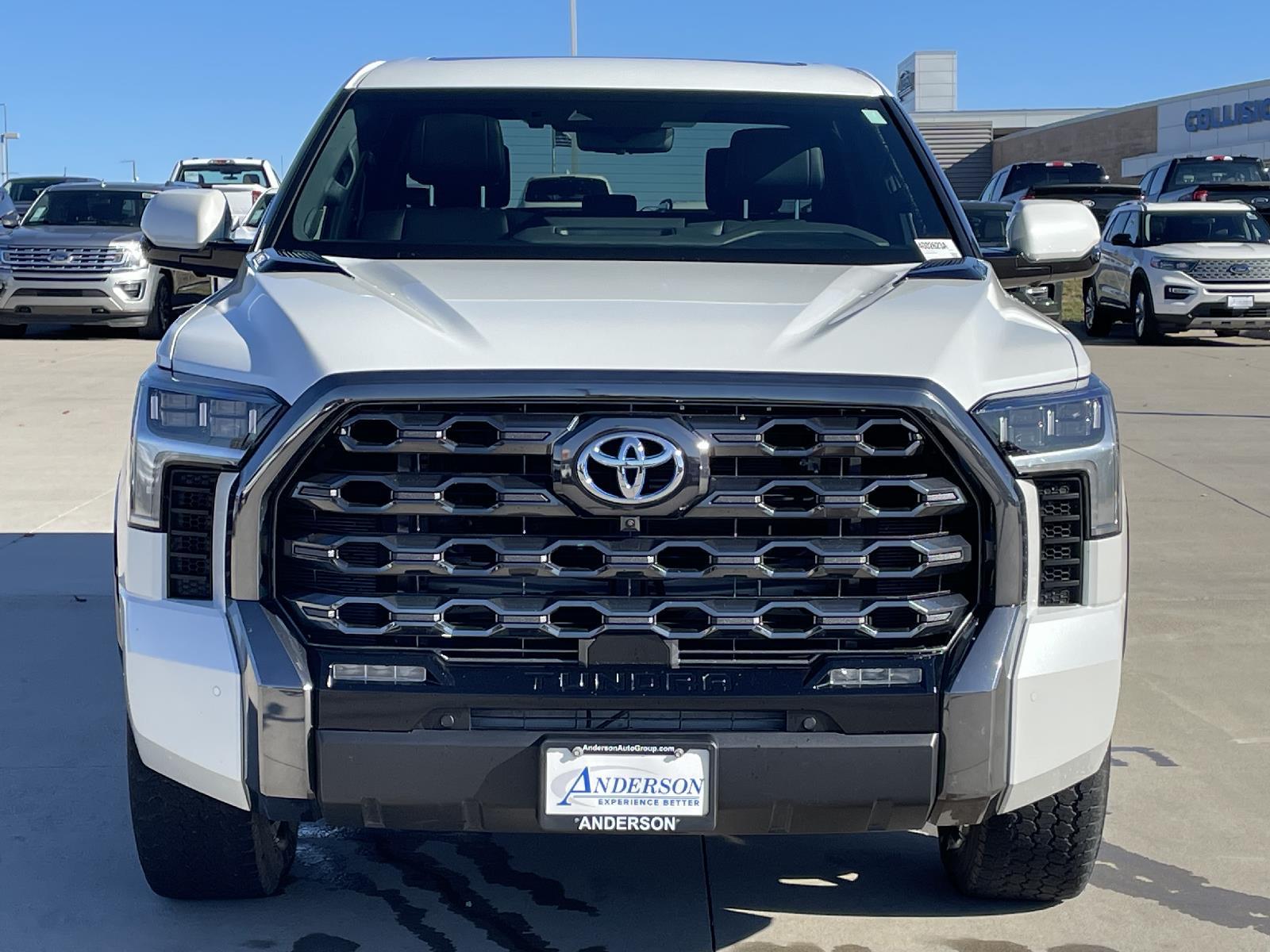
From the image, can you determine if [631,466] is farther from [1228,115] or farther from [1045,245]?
[1228,115]

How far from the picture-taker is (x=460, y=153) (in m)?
4.50

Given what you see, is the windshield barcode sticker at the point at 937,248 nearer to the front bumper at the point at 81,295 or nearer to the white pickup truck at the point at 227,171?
the front bumper at the point at 81,295

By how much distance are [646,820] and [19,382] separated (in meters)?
12.1

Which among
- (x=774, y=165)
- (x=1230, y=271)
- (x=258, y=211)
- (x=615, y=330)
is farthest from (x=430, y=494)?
(x=1230, y=271)

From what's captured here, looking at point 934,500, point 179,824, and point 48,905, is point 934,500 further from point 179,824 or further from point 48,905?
point 48,905

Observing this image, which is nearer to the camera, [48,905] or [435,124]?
[48,905]

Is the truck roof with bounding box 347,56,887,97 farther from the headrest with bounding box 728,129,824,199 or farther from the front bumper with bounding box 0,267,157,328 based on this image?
the front bumper with bounding box 0,267,157,328

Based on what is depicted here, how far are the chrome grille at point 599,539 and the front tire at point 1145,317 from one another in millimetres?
16798

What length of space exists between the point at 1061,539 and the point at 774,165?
1834mm

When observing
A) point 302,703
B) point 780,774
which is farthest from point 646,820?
point 302,703

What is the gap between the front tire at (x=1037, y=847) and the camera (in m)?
3.46

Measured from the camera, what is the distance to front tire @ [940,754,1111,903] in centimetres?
346

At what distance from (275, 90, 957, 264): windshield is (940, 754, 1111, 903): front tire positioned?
140 centimetres

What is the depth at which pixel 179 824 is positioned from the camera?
344 centimetres
